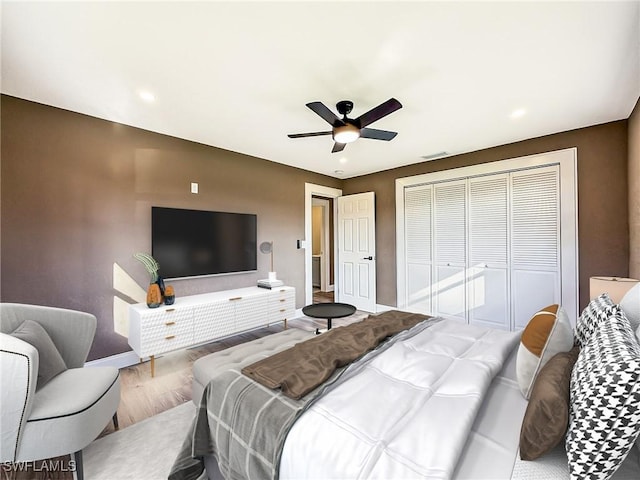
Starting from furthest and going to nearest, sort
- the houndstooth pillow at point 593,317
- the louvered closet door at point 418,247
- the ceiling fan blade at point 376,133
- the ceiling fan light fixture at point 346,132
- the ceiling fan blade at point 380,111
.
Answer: the louvered closet door at point 418,247, the ceiling fan blade at point 376,133, the ceiling fan light fixture at point 346,132, the ceiling fan blade at point 380,111, the houndstooth pillow at point 593,317

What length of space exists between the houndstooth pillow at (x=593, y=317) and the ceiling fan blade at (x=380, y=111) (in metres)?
1.67

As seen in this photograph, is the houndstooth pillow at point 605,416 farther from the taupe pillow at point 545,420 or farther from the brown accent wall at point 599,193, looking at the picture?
the brown accent wall at point 599,193

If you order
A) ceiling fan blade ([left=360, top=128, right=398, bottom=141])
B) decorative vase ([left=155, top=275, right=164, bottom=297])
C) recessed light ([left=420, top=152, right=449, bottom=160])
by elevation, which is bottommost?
decorative vase ([left=155, top=275, right=164, bottom=297])

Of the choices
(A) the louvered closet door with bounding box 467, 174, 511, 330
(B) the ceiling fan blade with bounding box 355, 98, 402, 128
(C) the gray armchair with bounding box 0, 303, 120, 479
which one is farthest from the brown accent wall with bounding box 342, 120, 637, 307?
(C) the gray armchair with bounding box 0, 303, 120, 479

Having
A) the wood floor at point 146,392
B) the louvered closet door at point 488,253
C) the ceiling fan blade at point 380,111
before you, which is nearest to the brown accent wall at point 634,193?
the louvered closet door at point 488,253

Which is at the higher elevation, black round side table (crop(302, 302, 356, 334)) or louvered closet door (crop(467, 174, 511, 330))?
louvered closet door (crop(467, 174, 511, 330))

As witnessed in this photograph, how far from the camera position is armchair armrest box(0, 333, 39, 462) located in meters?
1.29

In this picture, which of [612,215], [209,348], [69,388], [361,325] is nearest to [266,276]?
[209,348]

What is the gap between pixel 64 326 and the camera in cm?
188

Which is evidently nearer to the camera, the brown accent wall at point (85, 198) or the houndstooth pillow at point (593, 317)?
the houndstooth pillow at point (593, 317)

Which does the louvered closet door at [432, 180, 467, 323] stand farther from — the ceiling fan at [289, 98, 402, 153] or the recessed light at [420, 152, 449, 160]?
the ceiling fan at [289, 98, 402, 153]

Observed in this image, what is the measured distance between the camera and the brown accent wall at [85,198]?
2.39m

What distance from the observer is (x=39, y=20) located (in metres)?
1.58

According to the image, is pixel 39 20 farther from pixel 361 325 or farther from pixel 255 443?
pixel 361 325
